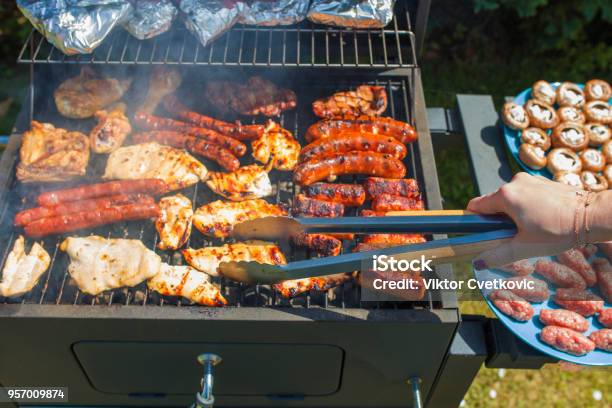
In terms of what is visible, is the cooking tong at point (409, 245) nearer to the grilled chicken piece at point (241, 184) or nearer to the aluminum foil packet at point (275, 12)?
the grilled chicken piece at point (241, 184)

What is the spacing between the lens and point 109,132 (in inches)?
147

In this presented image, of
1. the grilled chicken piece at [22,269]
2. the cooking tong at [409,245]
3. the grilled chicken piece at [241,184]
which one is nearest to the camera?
the cooking tong at [409,245]

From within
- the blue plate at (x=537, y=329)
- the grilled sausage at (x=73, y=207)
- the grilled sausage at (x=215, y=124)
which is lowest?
the blue plate at (x=537, y=329)

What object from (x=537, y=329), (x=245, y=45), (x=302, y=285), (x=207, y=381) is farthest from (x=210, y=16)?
(x=537, y=329)

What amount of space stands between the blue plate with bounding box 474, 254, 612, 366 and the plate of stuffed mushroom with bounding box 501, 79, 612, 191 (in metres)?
1.07

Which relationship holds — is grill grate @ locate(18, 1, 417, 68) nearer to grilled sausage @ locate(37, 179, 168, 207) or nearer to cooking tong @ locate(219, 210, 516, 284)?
grilled sausage @ locate(37, 179, 168, 207)

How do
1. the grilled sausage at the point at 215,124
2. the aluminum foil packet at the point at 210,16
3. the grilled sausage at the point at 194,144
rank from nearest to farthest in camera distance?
1. the aluminum foil packet at the point at 210,16
2. the grilled sausage at the point at 194,144
3. the grilled sausage at the point at 215,124

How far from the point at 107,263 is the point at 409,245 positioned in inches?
67.5

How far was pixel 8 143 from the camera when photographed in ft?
12.1

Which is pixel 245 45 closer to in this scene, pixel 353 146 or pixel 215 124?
pixel 215 124

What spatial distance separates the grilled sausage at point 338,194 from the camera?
3.47m

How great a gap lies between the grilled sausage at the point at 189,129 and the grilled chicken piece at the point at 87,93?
11.1 inches

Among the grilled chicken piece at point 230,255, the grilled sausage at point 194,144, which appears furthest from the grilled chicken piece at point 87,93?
the grilled chicken piece at point 230,255

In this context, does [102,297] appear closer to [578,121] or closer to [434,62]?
[578,121]
